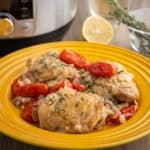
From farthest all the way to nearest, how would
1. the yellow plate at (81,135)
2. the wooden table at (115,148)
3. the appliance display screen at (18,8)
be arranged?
the appliance display screen at (18,8) < the wooden table at (115,148) < the yellow plate at (81,135)

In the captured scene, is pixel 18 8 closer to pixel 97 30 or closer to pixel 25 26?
pixel 25 26

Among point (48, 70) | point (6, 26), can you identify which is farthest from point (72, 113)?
point (6, 26)

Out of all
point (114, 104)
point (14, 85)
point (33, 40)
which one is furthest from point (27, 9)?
point (114, 104)

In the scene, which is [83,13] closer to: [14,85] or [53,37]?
[53,37]

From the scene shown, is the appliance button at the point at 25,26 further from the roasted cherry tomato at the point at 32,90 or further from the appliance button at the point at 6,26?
the roasted cherry tomato at the point at 32,90

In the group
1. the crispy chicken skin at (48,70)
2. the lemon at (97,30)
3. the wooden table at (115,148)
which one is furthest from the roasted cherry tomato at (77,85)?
the lemon at (97,30)
